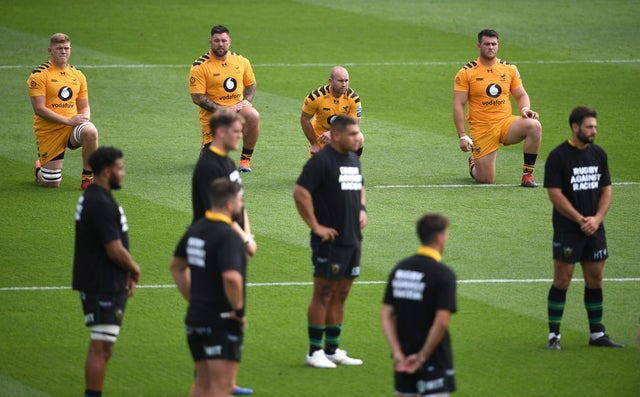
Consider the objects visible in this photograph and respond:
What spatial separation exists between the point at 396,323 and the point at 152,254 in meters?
6.14

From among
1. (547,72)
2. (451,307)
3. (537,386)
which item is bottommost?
(537,386)

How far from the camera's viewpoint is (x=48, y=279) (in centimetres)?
1218

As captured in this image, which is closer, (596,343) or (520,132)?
(596,343)

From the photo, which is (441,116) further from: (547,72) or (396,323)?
(396,323)

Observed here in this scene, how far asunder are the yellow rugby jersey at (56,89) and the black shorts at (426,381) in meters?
9.53

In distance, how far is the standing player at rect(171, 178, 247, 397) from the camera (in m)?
7.60

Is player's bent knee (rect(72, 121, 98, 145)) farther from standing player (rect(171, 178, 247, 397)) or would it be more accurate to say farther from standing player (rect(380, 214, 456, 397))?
standing player (rect(380, 214, 456, 397))

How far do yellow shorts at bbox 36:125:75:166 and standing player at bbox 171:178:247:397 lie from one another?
830 cm

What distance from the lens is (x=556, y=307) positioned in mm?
10086

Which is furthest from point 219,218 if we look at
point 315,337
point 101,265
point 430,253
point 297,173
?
point 297,173

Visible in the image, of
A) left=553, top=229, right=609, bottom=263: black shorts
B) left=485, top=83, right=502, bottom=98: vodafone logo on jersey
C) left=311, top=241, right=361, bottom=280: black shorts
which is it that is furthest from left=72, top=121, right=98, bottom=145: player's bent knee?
left=553, top=229, right=609, bottom=263: black shorts

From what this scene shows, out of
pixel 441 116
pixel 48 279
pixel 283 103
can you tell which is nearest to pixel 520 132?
pixel 441 116

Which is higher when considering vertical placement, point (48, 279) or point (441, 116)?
point (441, 116)

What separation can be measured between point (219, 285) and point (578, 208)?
12.5ft
